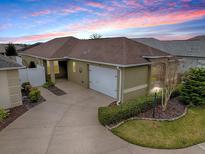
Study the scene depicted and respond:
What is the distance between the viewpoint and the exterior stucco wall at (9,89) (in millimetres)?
8062

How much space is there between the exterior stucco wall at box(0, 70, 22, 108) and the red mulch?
46 cm

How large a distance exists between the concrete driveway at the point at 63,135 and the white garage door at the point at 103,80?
2.00 m

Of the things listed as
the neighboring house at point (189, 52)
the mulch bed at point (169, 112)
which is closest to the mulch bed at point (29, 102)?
the mulch bed at point (169, 112)

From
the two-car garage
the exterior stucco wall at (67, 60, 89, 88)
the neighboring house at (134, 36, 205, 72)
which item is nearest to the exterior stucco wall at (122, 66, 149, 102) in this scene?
the two-car garage

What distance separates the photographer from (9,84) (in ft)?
27.1

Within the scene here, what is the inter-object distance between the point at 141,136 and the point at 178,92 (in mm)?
6412

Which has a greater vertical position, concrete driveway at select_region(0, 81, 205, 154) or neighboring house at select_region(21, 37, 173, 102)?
neighboring house at select_region(21, 37, 173, 102)

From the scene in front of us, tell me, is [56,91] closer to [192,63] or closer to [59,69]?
[59,69]

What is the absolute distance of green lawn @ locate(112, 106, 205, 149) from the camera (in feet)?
18.2

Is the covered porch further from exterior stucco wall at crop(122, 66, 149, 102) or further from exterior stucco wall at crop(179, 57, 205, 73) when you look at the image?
exterior stucco wall at crop(179, 57, 205, 73)

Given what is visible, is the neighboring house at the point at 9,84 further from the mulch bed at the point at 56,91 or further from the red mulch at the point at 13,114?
the mulch bed at the point at 56,91

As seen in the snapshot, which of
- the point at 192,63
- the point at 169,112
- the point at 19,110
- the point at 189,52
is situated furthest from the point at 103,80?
the point at 189,52

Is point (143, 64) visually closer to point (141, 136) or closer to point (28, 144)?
point (141, 136)

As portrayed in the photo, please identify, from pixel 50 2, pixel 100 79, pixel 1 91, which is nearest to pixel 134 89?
pixel 100 79
